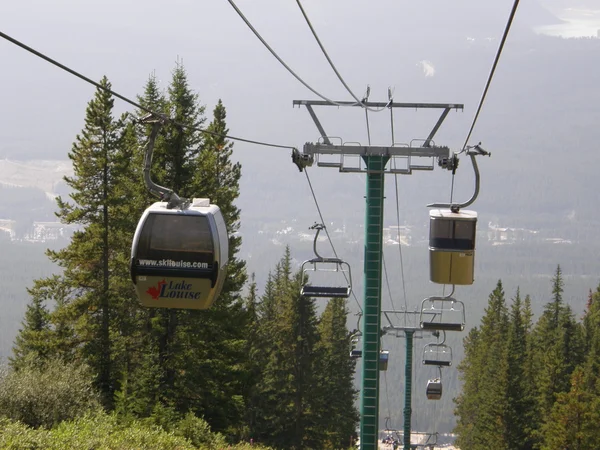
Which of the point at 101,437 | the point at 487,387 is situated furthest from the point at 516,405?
the point at 101,437

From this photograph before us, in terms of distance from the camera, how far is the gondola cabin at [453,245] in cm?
2314

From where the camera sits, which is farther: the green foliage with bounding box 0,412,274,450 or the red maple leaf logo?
the green foliage with bounding box 0,412,274,450

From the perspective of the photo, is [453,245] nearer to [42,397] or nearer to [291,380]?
[42,397]

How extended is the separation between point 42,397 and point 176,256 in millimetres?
13428

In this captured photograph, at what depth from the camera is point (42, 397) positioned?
87.7ft

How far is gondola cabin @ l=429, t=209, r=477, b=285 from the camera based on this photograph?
23141 millimetres

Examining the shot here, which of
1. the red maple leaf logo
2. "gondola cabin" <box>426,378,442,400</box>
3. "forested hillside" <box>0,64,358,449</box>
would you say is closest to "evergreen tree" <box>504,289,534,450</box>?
"gondola cabin" <box>426,378,442,400</box>

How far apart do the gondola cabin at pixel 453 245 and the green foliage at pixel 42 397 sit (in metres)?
10.9

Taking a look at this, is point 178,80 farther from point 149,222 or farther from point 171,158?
point 149,222

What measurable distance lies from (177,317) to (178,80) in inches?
387

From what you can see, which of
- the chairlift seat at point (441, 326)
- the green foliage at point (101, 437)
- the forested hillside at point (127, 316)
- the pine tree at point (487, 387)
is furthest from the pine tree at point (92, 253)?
the pine tree at point (487, 387)

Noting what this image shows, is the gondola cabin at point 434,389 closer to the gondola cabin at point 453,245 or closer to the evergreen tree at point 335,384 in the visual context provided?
the evergreen tree at point 335,384

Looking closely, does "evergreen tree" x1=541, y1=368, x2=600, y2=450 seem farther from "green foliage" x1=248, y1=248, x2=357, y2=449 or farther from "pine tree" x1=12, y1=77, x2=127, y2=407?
"pine tree" x1=12, y1=77, x2=127, y2=407

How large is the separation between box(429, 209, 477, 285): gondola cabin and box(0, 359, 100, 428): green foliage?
35.7 feet
